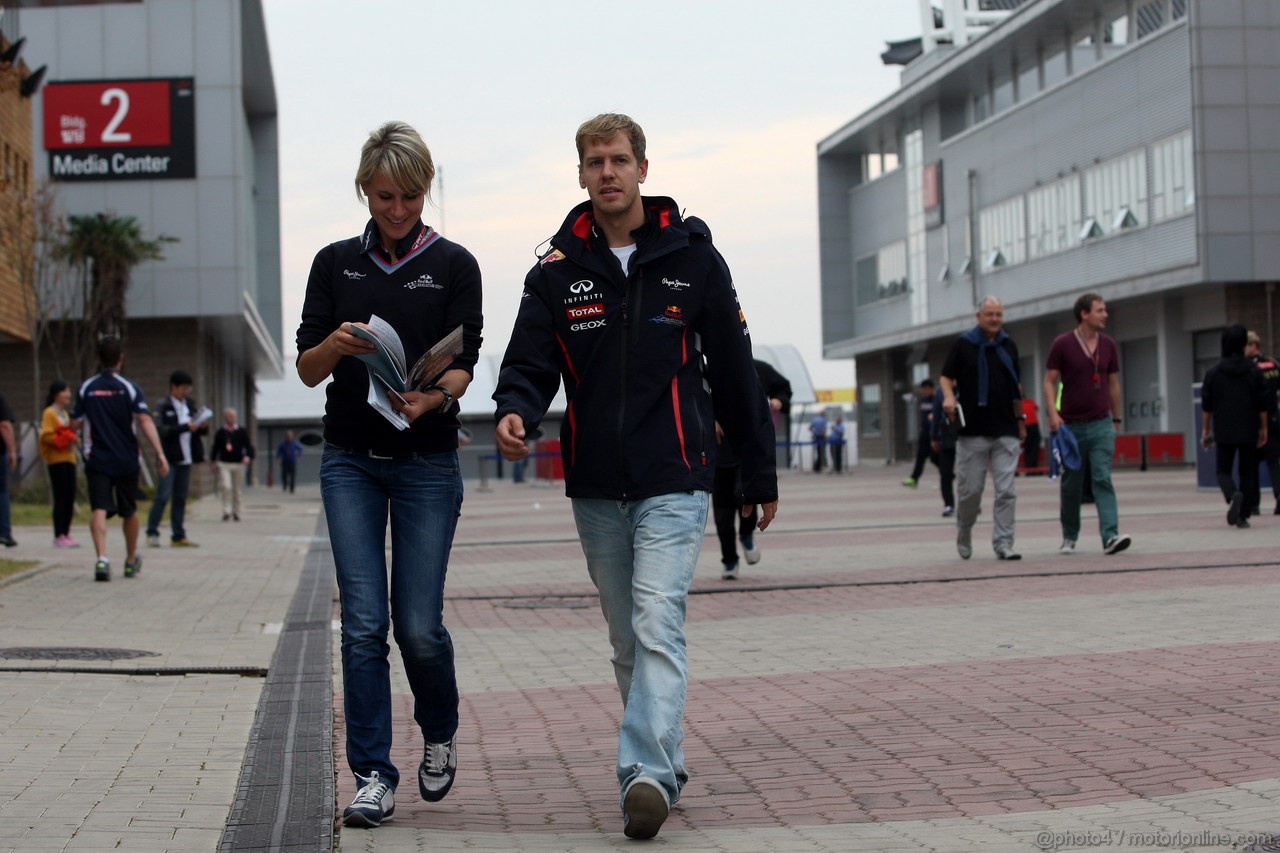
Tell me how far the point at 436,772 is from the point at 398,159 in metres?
1.77

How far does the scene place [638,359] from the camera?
4.92m

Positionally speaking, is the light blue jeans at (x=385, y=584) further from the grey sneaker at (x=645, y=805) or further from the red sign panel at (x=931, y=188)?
the red sign panel at (x=931, y=188)

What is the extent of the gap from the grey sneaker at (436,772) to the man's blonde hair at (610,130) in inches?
70.6

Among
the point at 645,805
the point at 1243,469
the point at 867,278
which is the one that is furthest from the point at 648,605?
the point at 867,278

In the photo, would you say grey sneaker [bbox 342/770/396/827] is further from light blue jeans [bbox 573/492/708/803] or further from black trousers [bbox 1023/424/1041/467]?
black trousers [bbox 1023/424/1041/467]

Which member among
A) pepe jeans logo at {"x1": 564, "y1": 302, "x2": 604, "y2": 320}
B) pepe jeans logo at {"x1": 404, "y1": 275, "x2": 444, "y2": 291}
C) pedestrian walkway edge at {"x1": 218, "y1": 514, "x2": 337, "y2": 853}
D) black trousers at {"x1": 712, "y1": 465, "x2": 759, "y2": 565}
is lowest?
pedestrian walkway edge at {"x1": 218, "y1": 514, "x2": 337, "y2": 853}

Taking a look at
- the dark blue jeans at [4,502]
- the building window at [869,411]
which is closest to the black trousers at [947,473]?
the dark blue jeans at [4,502]

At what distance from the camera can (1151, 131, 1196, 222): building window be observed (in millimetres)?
41434

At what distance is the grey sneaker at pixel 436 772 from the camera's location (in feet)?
16.7

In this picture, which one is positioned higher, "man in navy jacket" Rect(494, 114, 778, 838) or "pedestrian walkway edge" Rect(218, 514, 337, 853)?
"man in navy jacket" Rect(494, 114, 778, 838)

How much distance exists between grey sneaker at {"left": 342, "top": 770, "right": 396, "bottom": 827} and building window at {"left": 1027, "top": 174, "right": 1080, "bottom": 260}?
4507cm

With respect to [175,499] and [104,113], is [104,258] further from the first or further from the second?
[175,499]

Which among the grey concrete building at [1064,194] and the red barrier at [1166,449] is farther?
the red barrier at [1166,449]

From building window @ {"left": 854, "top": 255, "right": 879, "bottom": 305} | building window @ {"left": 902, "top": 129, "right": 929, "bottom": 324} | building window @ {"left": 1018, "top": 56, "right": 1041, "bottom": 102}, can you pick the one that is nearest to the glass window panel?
building window @ {"left": 1018, "top": 56, "right": 1041, "bottom": 102}
